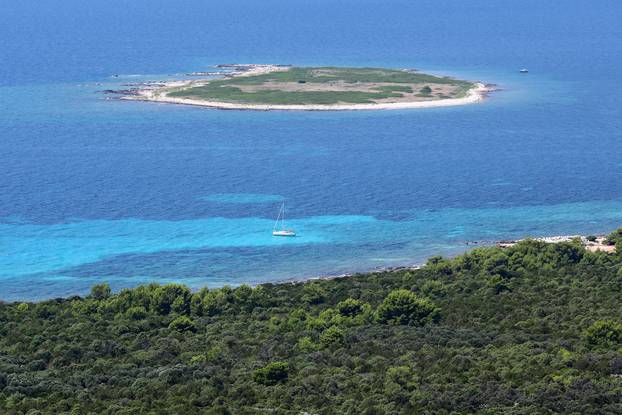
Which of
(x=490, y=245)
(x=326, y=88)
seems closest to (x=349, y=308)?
(x=490, y=245)

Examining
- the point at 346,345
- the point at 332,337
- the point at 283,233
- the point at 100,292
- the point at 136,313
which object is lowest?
the point at 283,233

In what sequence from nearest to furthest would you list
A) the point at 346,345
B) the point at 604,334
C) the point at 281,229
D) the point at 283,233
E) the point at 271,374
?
1. the point at 271,374
2. the point at 604,334
3. the point at 346,345
4. the point at 283,233
5. the point at 281,229

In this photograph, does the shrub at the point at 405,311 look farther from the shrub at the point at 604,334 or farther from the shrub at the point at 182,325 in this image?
the shrub at the point at 604,334

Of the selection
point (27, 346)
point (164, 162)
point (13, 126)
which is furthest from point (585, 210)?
point (13, 126)

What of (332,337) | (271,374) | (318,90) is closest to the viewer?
(271,374)

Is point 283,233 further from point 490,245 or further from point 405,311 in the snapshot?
point 405,311

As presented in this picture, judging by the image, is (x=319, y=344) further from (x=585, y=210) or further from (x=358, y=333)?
(x=585, y=210)

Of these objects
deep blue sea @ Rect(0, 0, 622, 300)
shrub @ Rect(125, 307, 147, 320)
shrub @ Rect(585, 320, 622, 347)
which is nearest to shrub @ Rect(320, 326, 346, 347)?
shrub @ Rect(585, 320, 622, 347)
